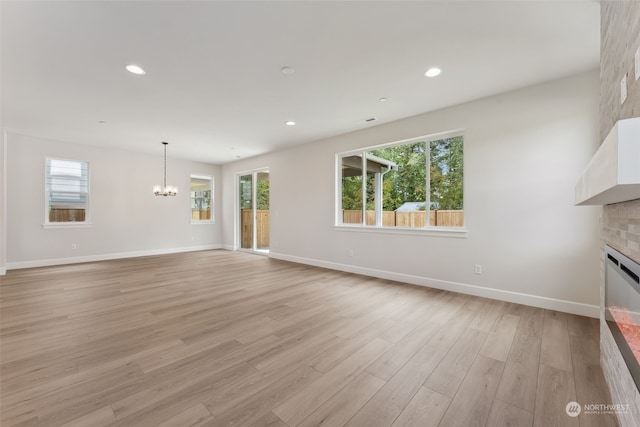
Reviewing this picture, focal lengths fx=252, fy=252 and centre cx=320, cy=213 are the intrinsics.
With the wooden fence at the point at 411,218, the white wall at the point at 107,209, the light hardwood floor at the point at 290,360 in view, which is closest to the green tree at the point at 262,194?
the white wall at the point at 107,209

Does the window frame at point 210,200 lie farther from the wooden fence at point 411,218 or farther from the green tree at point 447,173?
the green tree at point 447,173

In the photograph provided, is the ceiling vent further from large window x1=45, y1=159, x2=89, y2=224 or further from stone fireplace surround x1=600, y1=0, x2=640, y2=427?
large window x1=45, y1=159, x2=89, y2=224

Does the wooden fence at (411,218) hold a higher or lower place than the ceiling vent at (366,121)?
lower

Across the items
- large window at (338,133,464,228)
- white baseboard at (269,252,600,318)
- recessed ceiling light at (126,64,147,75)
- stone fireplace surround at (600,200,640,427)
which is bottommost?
white baseboard at (269,252,600,318)

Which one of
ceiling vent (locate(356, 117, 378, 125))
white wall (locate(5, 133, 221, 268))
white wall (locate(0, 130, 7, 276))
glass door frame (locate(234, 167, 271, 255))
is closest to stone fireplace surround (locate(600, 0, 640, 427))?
ceiling vent (locate(356, 117, 378, 125))

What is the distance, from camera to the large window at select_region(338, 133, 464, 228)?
3.81m

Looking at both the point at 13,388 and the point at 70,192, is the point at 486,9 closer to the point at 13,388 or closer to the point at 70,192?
the point at 13,388

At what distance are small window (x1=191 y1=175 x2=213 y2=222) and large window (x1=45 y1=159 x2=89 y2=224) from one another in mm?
2474

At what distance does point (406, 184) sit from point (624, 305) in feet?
10.2

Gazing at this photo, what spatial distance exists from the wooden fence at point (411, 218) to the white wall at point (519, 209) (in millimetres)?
210

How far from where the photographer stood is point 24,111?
155 inches

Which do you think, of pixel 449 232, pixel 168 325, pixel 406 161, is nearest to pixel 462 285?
pixel 449 232

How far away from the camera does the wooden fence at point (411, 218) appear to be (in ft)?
12.4

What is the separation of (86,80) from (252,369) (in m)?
3.72
